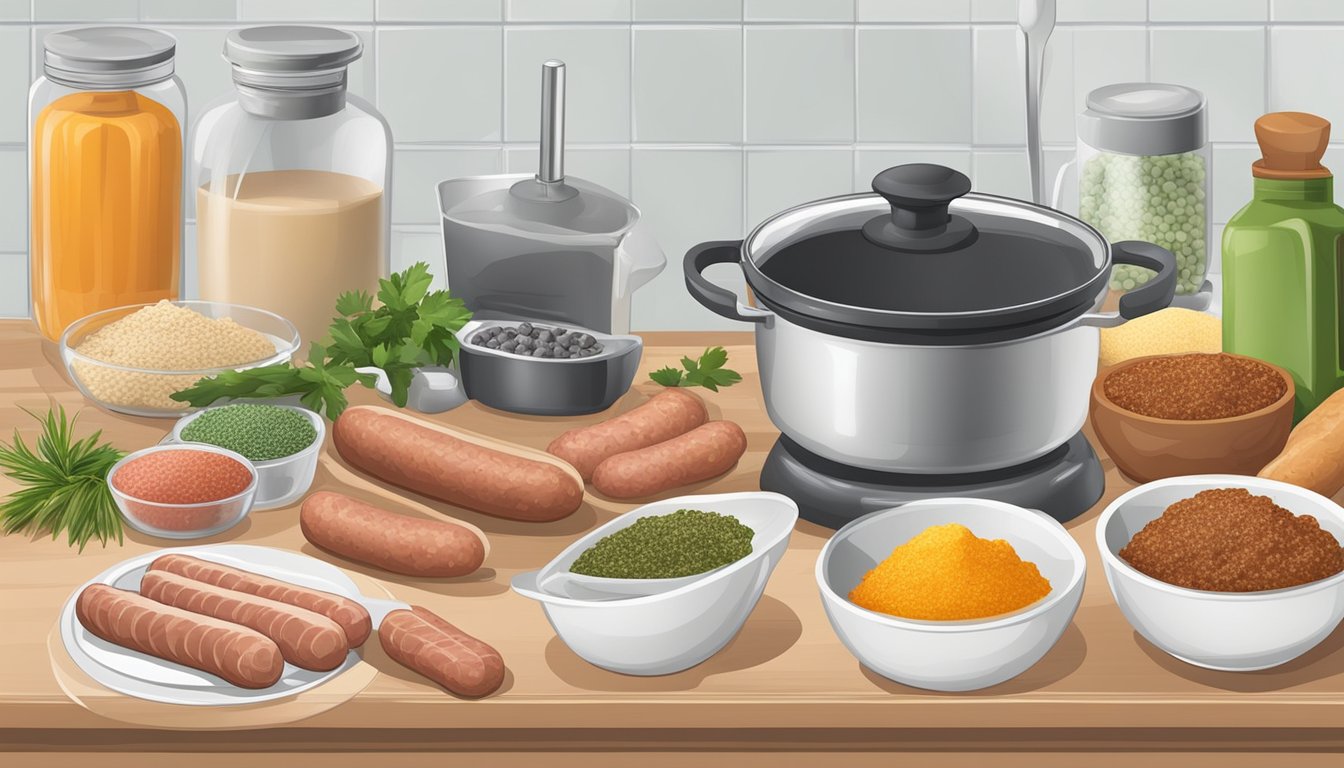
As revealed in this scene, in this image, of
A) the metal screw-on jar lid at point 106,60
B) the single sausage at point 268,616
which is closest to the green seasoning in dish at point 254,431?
the single sausage at point 268,616

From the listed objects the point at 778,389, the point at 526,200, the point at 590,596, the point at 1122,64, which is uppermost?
the point at 1122,64

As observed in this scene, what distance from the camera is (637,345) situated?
1.96 m

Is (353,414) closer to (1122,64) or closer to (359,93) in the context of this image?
(359,93)

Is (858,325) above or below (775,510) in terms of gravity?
above

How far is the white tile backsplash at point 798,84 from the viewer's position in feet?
7.75

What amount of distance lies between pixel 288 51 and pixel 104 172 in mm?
270

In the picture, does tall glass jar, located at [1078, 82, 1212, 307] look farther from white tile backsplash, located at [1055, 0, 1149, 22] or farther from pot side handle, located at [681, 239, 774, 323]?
pot side handle, located at [681, 239, 774, 323]

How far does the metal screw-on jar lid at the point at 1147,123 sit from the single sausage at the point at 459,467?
778mm

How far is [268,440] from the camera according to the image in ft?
5.76

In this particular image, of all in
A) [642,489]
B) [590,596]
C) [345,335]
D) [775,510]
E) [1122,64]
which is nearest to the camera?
[590,596]

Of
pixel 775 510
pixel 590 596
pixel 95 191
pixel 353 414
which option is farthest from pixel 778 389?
pixel 95 191

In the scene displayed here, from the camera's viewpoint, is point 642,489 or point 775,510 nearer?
point 775,510

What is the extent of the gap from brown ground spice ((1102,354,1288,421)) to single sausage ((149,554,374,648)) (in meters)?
0.81

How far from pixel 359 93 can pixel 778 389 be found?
99cm
